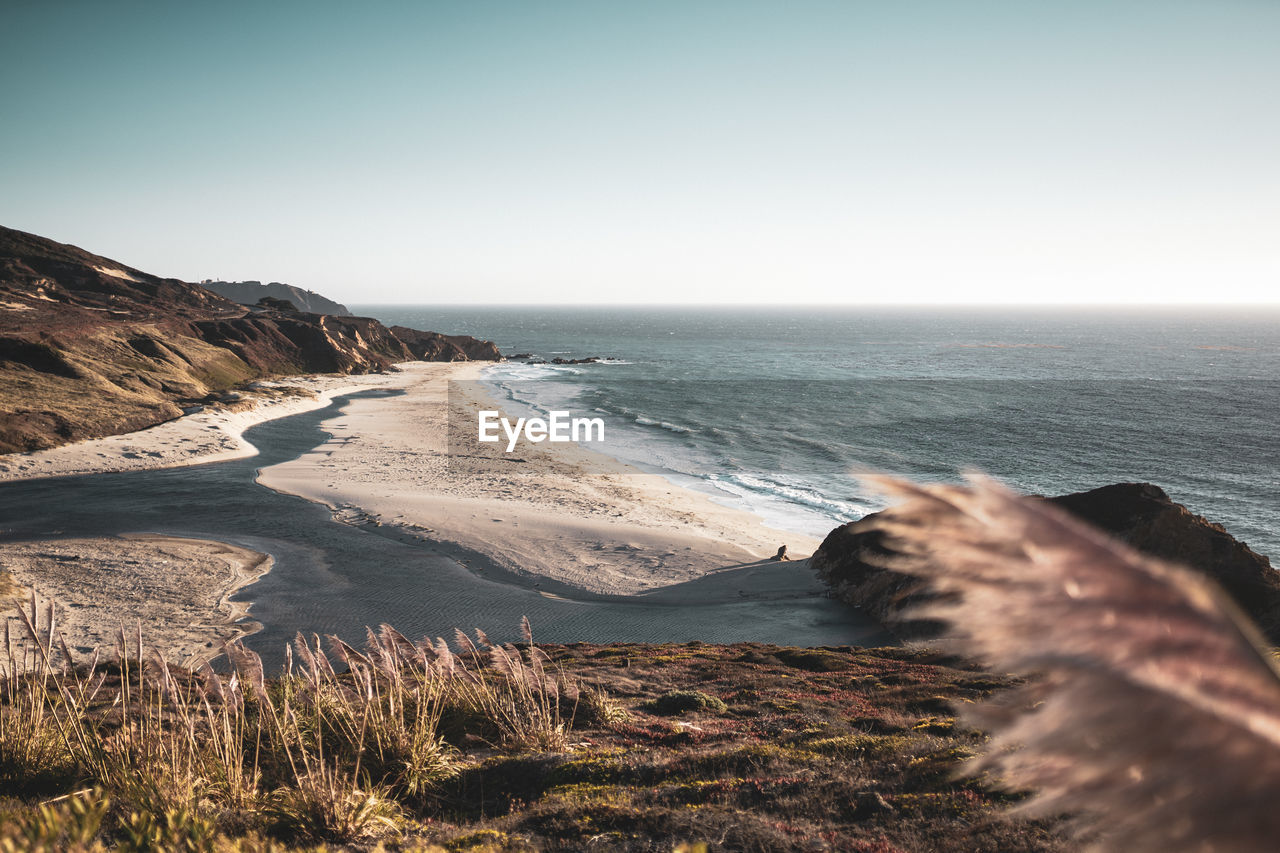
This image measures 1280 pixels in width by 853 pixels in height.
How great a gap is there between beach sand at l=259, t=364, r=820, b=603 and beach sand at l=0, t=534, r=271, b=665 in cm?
585

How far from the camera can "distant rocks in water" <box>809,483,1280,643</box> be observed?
13.5 m

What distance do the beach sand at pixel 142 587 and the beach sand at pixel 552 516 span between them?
585 cm

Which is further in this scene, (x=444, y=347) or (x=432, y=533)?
(x=444, y=347)

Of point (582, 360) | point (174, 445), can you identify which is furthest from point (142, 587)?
point (582, 360)

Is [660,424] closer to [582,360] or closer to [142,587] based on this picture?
[142,587]

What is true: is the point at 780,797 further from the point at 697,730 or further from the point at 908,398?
the point at 908,398

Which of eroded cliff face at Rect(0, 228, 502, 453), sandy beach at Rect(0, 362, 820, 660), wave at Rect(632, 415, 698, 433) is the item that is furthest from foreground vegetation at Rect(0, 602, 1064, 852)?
wave at Rect(632, 415, 698, 433)

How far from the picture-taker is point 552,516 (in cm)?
2770

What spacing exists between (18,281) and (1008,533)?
92.5m

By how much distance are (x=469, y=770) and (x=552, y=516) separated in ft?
70.3

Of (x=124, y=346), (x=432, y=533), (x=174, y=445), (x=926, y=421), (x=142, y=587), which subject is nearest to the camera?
(x=142, y=587)

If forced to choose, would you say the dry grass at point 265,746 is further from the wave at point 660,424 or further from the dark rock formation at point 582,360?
the dark rock formation at point 582,360

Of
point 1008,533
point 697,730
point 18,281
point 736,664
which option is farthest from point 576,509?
point 18,281

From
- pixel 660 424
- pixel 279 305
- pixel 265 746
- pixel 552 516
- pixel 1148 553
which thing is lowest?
pixel 552 516
